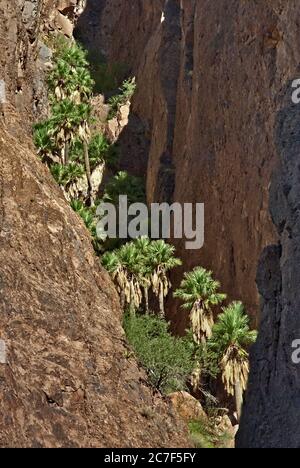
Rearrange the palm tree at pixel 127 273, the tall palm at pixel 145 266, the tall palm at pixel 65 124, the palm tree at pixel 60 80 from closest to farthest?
the palm tree at pixel 127 273, the tall palm at pixel 145 266, the tall palm at pixel 65 124, the palm tree at pixel 60 80

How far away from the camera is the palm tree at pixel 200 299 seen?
33094 millimetres

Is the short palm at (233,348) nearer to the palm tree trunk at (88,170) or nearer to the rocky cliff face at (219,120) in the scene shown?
the rocky cliff face at (219,120)

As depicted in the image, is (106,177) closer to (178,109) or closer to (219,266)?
(178,109)

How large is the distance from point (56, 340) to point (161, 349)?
12148 millimetres

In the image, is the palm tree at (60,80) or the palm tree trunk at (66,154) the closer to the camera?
the palm tree trunk at (66,154)

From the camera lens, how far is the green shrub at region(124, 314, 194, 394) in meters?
28.3

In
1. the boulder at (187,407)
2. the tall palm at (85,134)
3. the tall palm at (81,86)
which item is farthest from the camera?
the tall palm at (81,86)

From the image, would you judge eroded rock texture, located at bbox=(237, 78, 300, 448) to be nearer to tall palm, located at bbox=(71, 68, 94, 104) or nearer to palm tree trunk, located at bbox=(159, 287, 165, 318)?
palm tree trunk, located at bbox=(159, 287, 165, 318)

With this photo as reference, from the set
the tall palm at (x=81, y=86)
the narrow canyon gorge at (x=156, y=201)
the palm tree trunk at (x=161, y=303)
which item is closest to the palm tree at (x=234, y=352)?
the narrow canyon gorge at (x=156, y=201)

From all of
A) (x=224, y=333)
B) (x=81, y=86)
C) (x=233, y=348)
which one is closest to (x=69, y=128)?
(x=81, y=86)

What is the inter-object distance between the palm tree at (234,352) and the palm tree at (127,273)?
235 inches

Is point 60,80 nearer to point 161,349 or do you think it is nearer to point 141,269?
point 141,269

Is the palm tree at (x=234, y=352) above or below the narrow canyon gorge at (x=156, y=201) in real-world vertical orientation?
below

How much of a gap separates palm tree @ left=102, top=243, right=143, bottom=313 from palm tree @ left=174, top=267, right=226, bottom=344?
246cm
